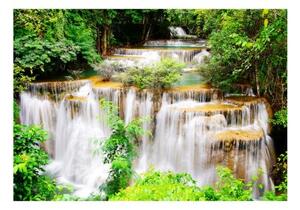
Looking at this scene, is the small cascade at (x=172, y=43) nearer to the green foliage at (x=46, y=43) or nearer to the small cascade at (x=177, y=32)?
the small cascade at (x=177, y=32)

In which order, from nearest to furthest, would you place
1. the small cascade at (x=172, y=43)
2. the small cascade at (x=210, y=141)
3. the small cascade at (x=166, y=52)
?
the small cascade at (x=210, y=141) → the small cascade at (x=166, y=52) → the small cascade at (x=172, y=43)

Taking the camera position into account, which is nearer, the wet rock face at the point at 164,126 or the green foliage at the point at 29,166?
the green foliage at the point at 29,166

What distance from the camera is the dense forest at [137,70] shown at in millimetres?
3973

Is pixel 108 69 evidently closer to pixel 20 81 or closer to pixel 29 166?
pixel 20 81

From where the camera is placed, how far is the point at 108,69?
23.8 feet

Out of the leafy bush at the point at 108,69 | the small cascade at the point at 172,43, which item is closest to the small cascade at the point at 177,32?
the small cascade at the point at 172,43

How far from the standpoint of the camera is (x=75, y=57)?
752 centimetres

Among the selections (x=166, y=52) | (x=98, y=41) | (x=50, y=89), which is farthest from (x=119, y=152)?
(x=98, y=41)

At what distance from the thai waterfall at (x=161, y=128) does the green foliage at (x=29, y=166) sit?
192cm

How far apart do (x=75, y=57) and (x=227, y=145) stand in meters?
3.49

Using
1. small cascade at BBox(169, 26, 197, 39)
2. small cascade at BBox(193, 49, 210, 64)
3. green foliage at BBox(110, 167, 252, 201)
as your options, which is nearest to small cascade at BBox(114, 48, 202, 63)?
small cascade at BBox(193, 49, 210, 64)

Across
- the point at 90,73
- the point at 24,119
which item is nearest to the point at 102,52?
the point at 90,73
